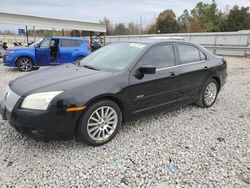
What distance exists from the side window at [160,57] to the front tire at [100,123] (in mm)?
951

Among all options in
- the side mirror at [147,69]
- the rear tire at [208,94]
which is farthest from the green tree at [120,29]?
the side mirror at [147,69]

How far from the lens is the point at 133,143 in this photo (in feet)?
10.1

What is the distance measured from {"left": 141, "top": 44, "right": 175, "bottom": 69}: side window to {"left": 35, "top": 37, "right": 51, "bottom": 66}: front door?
6.81 meters

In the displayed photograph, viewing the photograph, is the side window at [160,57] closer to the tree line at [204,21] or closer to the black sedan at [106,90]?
the black sedan at [106,90]

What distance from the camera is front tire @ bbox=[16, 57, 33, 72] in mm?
8797

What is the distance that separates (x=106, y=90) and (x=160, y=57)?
130cm

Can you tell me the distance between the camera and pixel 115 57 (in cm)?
355

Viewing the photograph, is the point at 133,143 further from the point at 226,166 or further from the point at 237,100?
the point at 237,100

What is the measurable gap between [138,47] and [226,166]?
7.31 feet

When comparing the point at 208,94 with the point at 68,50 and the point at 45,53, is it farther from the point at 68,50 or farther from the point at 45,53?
the point at 45,53

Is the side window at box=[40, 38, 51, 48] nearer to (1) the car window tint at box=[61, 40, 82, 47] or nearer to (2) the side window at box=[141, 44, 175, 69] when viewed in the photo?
(1) the car window tint at box=[61, 40, 82, 47]

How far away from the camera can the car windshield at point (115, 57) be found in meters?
3.30

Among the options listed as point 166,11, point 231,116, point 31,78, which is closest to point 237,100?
point 231,116

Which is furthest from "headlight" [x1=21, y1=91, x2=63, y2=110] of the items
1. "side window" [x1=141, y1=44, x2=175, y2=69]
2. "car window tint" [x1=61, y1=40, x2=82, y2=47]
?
"car window tint" [x1=61, y1=40, x2=82, y2=47]
